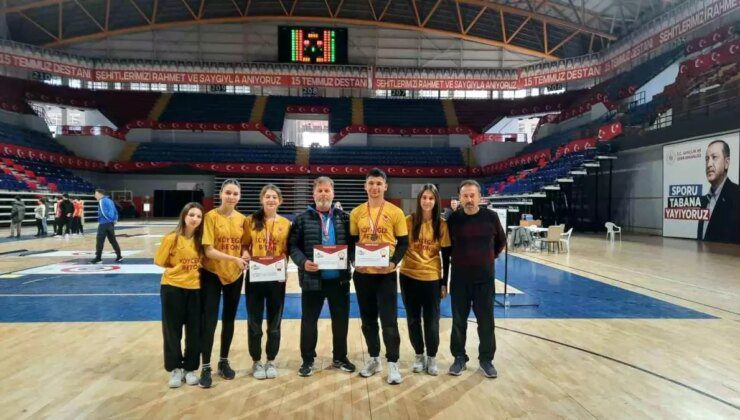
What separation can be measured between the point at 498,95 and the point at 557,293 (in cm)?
2713

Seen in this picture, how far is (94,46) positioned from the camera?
2648 centimetres

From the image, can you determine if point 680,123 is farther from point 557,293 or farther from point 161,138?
point 161,138

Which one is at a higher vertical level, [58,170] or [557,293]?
[58,170]

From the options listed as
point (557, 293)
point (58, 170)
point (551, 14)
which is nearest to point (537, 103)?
point (551, 14)

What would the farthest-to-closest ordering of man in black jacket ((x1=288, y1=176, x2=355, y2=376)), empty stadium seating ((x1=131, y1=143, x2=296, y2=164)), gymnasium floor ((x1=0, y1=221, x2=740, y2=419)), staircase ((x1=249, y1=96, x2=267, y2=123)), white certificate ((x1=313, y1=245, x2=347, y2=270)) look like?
staircase ((x1=249, y1=96, x2=267, y2=123))
empty stadium seating ((x1=131, y1=143, x2=296, y2=164))
man in black jacket ((x1=288, y1=176, x2=355, y2=376))
white certificate ((x1=313, y1=245, x2=347, y2=270))
gymnasium floor ((x1=0, y1=221, x2=740, y2=419))

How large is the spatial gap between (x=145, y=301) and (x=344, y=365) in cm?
347

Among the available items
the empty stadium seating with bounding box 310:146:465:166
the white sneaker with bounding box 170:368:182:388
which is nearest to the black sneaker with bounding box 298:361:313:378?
the white sneaker with bounding box 170:368:182:388

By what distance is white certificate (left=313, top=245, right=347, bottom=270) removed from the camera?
2971 mm

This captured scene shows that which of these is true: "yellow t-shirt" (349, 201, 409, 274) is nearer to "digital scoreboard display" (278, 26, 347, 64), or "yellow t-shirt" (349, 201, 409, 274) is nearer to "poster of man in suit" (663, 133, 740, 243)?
"poster of man in suit" (663, 133, 740, 243)

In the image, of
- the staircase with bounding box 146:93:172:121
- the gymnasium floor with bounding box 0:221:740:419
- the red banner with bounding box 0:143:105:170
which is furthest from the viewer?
the staircase with bounding box 146:93:172:121

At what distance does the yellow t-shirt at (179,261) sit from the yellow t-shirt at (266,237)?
1.26 feet

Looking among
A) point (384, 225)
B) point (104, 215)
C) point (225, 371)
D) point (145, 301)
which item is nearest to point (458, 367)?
point (384, 225)

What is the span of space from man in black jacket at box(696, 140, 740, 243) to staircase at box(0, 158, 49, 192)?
26.5 meters

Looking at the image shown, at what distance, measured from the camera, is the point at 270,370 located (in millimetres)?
3105
